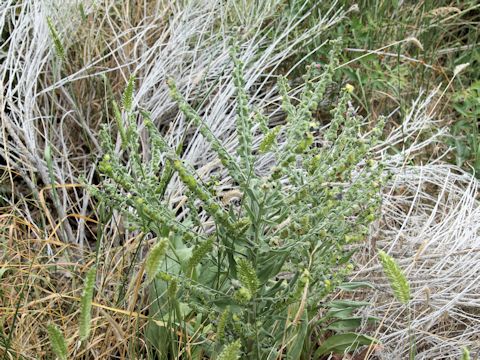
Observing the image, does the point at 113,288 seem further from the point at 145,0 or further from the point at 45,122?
the point at 145,0

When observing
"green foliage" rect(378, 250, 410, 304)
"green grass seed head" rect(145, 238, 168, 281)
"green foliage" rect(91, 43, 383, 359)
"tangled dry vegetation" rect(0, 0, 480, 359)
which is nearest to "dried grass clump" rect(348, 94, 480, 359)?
"tangled dry vegetation" rect(0, 0, 480, 359)

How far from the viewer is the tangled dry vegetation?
67.7 inches

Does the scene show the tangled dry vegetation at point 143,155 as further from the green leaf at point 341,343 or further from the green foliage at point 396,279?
the green foliage at point 396,279

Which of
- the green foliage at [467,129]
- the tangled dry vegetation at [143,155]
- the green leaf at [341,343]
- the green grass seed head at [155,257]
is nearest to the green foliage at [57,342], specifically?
the green grass seed head at [155,257]

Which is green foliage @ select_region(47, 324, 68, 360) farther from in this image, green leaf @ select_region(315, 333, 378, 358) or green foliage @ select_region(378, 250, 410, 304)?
green leaf @ select_region(315, 333, 378, 358)

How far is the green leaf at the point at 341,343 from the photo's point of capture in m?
1.63

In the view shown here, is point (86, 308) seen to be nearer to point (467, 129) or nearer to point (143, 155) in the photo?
point (143, 155)

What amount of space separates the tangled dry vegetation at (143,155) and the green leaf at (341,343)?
0.18ft

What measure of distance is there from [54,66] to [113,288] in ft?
2.35

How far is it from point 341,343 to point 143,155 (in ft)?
2.83

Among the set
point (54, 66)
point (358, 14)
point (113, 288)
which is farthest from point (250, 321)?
point (358, 14)

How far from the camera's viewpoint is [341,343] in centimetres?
164

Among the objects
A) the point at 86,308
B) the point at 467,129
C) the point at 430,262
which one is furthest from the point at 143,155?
the point at 86,308

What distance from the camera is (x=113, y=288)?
1.82 m
